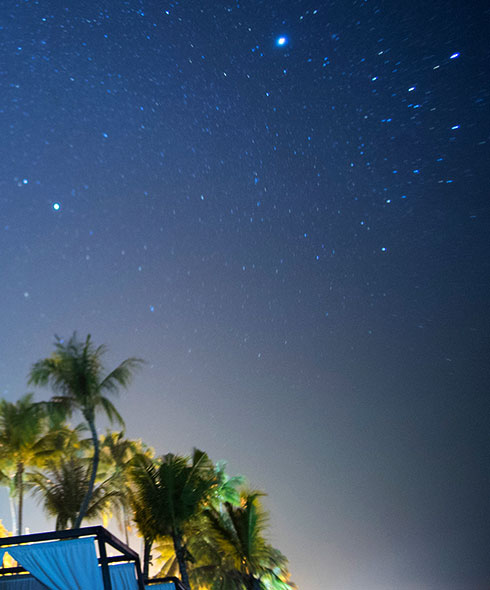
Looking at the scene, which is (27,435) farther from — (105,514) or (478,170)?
(478,170)

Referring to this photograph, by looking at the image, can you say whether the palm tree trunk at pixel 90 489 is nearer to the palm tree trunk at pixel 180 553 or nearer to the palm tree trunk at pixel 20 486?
the palm tree trunk at pixel 20 486

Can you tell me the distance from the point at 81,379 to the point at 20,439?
3077 millimetres

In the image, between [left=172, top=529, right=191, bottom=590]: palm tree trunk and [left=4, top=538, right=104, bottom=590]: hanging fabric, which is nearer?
[left=4, top=538, right=104, bottom=590]: hanging fabric

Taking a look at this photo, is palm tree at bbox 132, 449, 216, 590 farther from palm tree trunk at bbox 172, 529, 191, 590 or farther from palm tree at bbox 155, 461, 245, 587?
palm tree at bbox 155, 461, 245, 587

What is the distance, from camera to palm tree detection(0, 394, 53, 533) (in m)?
15.5

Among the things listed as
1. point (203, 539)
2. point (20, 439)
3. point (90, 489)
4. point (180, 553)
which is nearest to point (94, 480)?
point (90, 489)

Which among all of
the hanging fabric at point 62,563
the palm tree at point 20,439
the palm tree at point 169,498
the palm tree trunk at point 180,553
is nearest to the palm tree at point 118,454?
the palm tree at point 20,439

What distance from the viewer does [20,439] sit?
15.5m

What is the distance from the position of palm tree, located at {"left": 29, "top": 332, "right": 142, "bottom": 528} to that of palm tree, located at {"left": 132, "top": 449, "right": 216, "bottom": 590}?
3.44 meters

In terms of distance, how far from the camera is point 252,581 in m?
14.4

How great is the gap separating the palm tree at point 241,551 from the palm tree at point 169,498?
243 cm

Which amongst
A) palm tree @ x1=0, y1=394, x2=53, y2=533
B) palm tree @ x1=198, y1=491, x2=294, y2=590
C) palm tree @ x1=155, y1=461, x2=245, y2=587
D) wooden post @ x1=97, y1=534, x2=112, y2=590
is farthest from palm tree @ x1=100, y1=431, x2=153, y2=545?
wooden post @ x1=97, y1=534, x2=112, y2=590

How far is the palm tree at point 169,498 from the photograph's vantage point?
1227 centimetres

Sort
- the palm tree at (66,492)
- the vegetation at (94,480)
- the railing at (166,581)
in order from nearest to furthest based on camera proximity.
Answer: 1. the railing at (166,581)
2. the vegetation at (94,480)
3. the palm tree at (66,492)
